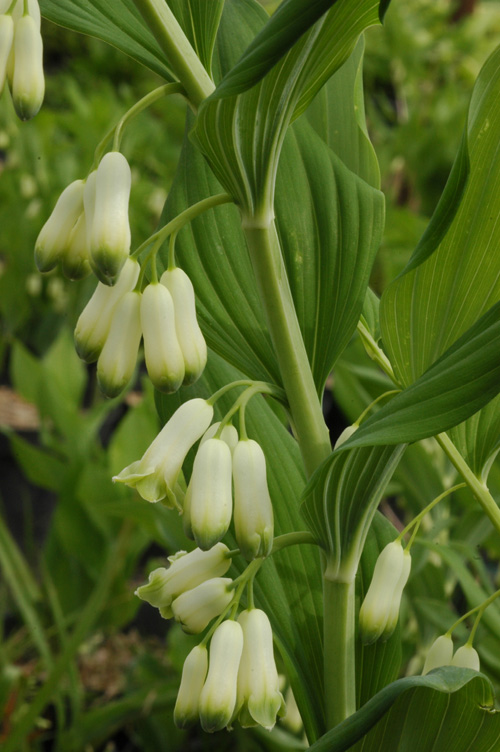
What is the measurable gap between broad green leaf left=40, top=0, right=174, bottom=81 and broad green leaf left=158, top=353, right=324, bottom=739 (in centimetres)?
24

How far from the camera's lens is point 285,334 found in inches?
20.3

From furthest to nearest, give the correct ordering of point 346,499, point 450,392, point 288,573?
point 288,573, point 346,499, point 450,392

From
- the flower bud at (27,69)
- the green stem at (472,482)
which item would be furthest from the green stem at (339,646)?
the flower bud at (27,69)

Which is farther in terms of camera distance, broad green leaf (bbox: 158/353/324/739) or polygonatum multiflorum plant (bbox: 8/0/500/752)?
broad green leaf (bbox: 158/353/324/739)

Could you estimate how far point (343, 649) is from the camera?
1.81ft

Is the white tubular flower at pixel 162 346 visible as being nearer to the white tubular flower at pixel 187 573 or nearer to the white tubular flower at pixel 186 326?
the white tubular flower at pixel 186 326

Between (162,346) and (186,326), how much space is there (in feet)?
0.06

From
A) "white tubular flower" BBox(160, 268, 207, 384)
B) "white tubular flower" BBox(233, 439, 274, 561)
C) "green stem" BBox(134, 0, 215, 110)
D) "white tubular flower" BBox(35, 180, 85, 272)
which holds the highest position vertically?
"green stem" BBox(134, 0, 215, 110)

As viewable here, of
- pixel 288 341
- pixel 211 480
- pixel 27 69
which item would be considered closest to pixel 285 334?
pixel 288 341

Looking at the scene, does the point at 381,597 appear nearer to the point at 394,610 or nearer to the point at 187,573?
the point at 394,610

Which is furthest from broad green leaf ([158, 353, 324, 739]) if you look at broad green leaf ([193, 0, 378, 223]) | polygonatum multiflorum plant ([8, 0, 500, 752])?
broad green leaf ([193, 0, 378, 223])

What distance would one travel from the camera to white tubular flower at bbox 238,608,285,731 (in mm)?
495

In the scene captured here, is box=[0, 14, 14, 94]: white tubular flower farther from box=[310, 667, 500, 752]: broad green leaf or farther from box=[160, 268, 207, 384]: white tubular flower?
box=[310, 667, 500, 752]: broad green leaf

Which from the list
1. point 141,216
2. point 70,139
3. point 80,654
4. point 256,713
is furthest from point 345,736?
point 70,139
